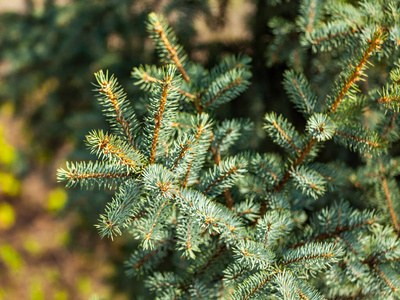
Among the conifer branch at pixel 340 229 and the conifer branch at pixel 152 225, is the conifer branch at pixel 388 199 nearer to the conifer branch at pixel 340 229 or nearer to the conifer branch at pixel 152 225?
the conifer branch at pixel 340 229

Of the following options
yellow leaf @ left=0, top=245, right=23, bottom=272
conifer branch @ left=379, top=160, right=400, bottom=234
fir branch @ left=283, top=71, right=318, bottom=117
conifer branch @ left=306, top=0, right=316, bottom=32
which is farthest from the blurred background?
conifer branch @ left=379, top=160, right=400, bottom=234

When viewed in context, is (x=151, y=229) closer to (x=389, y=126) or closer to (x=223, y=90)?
(x=223, y=90)

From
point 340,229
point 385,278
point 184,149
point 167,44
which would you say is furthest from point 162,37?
point 385,278

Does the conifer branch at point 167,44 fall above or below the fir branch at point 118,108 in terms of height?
above

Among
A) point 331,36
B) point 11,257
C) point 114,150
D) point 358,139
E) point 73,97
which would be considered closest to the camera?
point 114,150

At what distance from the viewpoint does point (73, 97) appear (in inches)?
76.7

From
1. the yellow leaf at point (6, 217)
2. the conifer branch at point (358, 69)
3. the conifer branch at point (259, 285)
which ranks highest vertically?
the yellow leaf at point (6, 217)

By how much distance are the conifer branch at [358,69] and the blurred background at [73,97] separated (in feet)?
1.28

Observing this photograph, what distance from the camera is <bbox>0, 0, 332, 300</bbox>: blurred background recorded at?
54.1 inches

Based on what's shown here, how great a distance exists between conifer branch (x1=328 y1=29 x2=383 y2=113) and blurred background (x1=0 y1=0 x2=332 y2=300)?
0.39 m

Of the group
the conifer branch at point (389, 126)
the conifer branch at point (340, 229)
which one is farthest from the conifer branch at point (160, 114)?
the conifer branch at point (389, 126)

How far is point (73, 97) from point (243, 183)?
142 cm

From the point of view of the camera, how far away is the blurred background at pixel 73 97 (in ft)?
4.51

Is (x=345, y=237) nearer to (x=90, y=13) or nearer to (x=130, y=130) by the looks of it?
(x=130, y=130)
